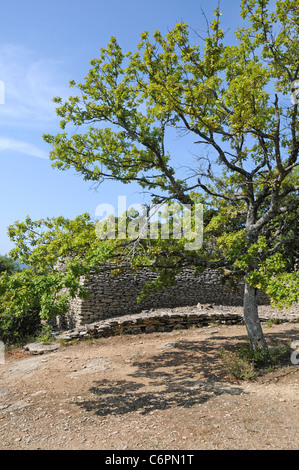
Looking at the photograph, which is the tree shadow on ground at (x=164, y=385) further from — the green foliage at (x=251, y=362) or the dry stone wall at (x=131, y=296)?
the dry stone wall at (x=131, y=296)

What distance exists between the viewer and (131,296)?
583 inches

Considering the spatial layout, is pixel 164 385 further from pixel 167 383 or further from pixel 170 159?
pixel 170 159

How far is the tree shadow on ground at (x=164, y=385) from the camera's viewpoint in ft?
22.1

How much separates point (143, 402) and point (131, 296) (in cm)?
801

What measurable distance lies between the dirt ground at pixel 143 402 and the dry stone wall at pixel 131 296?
266cm

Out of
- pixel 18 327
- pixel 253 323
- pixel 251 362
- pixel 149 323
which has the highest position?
pixel 253 323

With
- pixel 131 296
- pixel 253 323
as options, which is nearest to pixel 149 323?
pixel 131 296

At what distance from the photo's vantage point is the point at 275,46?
26.9 feet

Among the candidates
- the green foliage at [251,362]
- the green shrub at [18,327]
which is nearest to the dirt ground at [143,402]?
the green foliage at [251,362]

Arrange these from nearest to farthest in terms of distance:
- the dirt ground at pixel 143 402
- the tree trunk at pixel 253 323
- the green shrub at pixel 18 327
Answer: the dirt ground at pixel 143 402 → the tree trunk at pixel 253 323 → the green shrub at pixel 18 327
